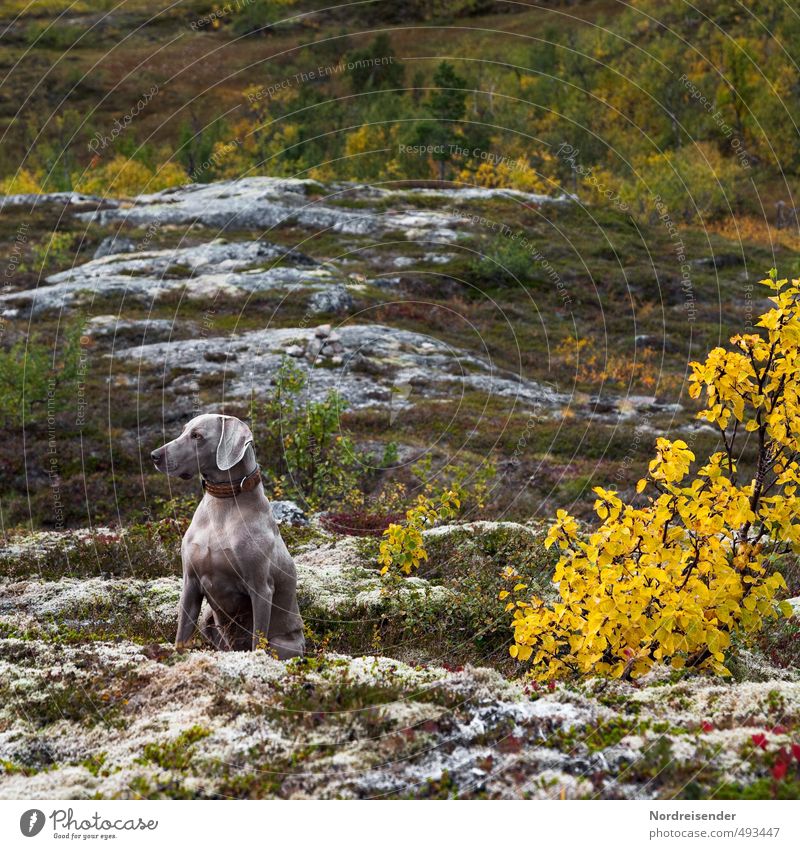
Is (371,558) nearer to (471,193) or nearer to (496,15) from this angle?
(471,193)

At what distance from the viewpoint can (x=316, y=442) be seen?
18781 mm

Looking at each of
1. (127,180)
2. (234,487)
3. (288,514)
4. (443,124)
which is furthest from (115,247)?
(234,487)

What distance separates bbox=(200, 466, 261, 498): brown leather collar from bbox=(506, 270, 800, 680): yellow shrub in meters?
2.81

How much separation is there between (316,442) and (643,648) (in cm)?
1184

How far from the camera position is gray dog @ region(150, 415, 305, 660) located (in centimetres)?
855

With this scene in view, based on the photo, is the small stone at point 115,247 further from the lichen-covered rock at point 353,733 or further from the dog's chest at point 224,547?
the lichen-covered rock at point 353,733

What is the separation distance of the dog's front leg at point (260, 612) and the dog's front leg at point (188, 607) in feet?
1.93

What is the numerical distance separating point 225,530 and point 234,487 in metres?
0.43

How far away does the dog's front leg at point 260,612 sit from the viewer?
339 inches

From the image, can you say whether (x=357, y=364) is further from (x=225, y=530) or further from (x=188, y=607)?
(x=225, y=530)

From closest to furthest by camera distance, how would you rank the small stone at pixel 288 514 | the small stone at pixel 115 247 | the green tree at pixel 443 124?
the small stone at pixel 288 514, the small stone at pixel 115 247, the green tree at pixel 443 124

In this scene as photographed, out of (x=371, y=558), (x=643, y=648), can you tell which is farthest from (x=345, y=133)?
(x=643, y=648)

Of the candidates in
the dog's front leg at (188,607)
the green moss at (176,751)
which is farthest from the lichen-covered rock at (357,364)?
the green moss at (176,751)

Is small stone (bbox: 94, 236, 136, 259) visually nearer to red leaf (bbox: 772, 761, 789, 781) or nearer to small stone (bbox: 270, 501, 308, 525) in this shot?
small stone (bbox: 270, 501, 308, 525)
